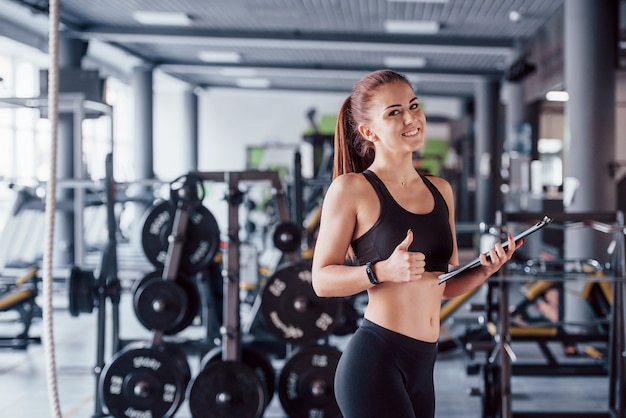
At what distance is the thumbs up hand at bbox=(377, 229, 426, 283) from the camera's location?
1.54 m

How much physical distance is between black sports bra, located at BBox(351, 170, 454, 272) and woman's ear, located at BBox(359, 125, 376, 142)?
0.29 feet

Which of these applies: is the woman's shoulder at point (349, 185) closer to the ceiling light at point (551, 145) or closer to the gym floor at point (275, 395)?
Answer: the gym floor at point (275, 395)

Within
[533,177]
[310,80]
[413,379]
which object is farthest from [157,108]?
[413,379]

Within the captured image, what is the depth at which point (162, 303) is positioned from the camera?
3926 millimetres

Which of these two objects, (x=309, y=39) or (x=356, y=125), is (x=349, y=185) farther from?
(x=309, y=39)

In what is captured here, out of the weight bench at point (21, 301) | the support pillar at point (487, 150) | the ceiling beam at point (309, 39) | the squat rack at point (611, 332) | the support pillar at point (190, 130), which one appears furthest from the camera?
the support pillar at point (190, 130)

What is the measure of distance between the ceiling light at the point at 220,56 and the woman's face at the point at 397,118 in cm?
1129

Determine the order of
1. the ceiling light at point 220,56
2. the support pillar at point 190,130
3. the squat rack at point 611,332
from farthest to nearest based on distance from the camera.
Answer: the support pillar at point 190,130 → the ceiling light at point 220,56 → the squat rack at point 611,332

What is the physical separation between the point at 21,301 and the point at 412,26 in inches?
251

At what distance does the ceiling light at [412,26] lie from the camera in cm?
982

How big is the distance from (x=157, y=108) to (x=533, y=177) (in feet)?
35.9

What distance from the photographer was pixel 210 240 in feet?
13.4

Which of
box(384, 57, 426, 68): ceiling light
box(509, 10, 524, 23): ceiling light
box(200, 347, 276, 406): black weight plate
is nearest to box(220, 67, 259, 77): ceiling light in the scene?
box(384, 57, 426, 68): ceiling light

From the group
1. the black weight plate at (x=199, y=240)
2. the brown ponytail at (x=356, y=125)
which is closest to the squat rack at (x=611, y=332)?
the black weight plate at (x=199, y=240)
